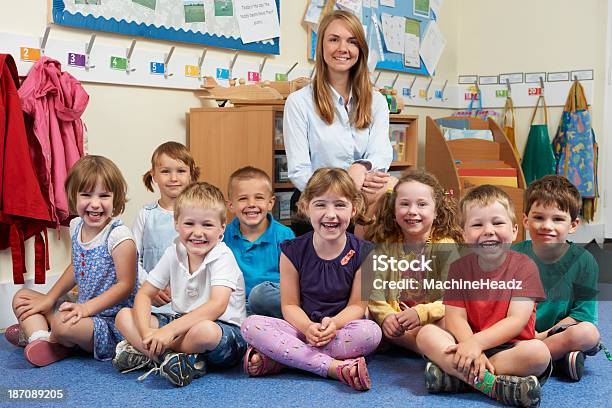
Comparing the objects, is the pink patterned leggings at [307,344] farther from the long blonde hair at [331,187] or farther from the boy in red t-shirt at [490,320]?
the long blonde hair at [331,187]

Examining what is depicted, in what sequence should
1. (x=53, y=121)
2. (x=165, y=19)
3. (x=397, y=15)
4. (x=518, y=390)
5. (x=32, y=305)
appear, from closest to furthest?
(x=518, y=390) → (x=32, y=305) → (x=53, y=121) → (x=165, y=19) → (x=397, y=15)

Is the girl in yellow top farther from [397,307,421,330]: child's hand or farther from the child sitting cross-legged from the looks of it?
the child sitting cross-legged

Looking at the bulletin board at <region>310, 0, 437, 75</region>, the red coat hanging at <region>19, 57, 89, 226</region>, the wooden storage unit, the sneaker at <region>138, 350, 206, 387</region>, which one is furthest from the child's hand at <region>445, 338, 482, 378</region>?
the bulletin board at <region>310, 0, 437, 75</region>

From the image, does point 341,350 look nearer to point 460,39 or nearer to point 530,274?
point 530,274

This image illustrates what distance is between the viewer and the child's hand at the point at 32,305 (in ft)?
6.81

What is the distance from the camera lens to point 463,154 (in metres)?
3.92

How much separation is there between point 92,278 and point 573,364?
127 centimetres

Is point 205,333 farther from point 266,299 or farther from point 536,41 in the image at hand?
point 536,41

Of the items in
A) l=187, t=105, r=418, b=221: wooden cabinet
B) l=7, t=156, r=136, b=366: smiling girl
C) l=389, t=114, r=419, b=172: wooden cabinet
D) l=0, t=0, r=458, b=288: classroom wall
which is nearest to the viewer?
l=7, t=156, r=136, b=366: smiling girl

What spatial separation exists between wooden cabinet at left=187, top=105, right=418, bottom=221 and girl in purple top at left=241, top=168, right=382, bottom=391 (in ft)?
2.28

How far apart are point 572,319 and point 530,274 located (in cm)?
24

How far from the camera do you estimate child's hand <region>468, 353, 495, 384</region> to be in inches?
66.6

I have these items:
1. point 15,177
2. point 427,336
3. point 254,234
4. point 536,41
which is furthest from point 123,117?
point 536,41

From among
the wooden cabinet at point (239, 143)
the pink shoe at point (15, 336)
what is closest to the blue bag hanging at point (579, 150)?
the wooden cabinet at point (239, 143)
